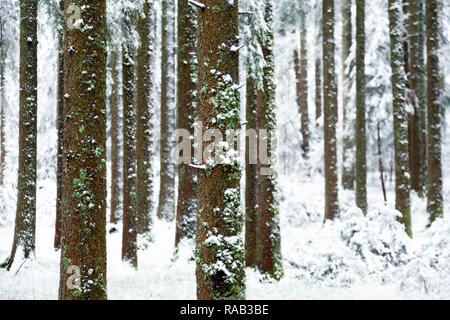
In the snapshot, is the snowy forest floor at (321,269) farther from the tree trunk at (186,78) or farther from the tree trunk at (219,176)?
the tree trunk at (219,176)

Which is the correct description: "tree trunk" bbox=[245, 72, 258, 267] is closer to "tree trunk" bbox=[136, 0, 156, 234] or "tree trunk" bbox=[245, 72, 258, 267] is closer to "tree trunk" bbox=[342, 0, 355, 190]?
"tree trunk" bbox=[136, 0, 156, 234]

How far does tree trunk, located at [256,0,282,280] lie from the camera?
10.0 meters

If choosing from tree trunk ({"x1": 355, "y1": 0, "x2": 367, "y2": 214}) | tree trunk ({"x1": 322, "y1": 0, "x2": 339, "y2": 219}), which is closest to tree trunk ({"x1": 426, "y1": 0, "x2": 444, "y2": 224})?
tree trunk ({"x1": 355, "y1": 0, "x2": 367, "y2": 214})

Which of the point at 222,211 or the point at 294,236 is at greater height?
the point at 222,211

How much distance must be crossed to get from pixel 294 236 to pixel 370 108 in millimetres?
10526

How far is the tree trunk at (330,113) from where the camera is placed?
50.9 ft

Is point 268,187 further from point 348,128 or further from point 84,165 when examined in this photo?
point 348,128

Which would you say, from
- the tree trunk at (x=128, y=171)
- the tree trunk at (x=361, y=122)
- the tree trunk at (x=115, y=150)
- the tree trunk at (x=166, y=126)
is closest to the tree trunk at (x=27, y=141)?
the tree trunk at (x=128, y=171)

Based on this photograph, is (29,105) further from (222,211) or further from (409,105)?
Result: (409,105)

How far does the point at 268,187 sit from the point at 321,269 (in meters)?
2.74

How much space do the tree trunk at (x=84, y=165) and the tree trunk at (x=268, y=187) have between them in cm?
496

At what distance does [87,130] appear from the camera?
225 inches

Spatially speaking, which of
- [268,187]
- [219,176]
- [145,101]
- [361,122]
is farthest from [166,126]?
[219,176]
